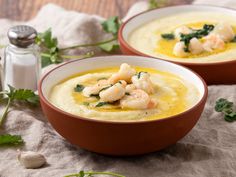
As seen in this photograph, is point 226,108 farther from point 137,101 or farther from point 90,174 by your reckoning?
point 90,174

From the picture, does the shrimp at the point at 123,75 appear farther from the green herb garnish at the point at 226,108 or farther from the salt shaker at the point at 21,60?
the salt shaker at the point at 21,60

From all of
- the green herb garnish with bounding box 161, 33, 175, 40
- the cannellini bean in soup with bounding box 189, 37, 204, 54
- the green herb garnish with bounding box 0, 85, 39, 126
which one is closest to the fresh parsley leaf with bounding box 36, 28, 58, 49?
the green herb garnish with bounding box 161, 33, 175, 40

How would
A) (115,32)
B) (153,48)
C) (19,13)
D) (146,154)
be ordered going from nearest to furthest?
(146,154) → (153,48) → (115,32) → (19,13)

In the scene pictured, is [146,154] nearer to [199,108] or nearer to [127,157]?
[127,157]

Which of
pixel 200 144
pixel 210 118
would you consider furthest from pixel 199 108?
pixel 210 118

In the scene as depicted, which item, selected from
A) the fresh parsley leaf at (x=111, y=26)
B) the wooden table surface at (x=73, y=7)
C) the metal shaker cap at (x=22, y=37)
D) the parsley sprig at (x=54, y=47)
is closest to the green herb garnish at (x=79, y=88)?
the metal shaker cap at (x=22, y=37)
